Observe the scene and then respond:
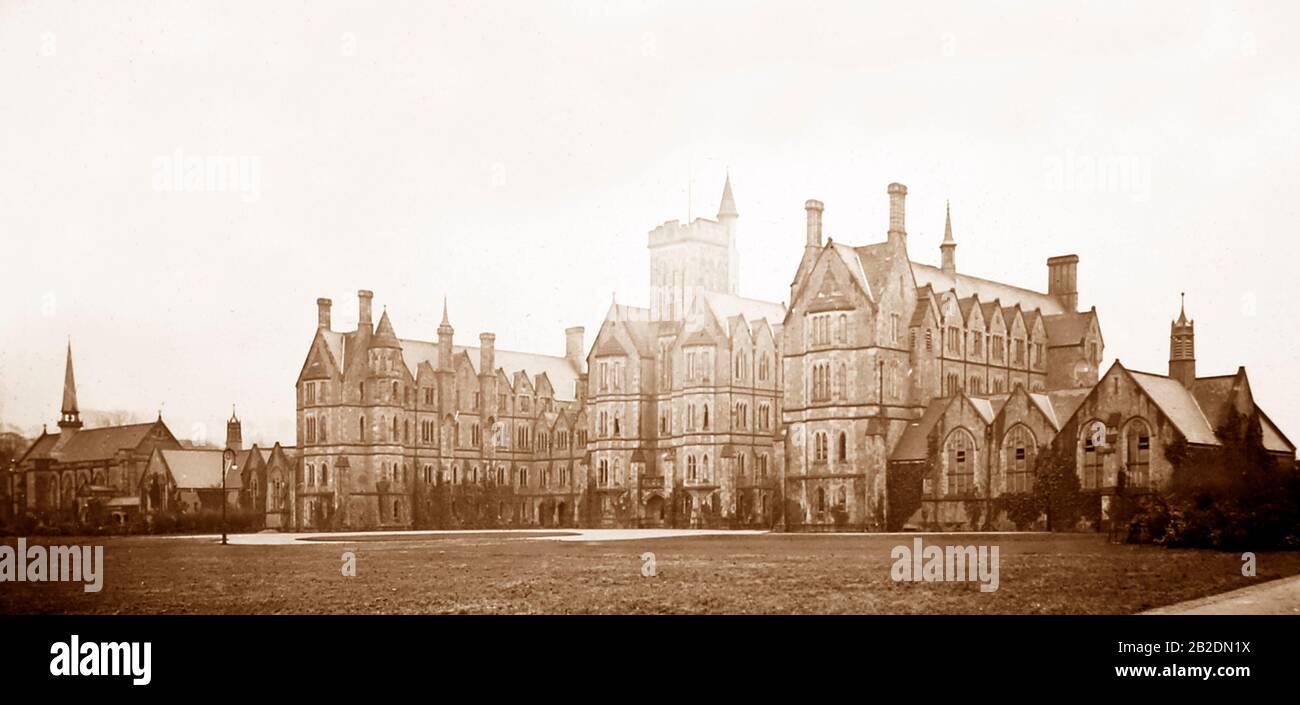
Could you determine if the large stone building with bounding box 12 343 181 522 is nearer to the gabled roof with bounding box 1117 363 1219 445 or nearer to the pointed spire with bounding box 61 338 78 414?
the pointed spire with bounding box 61 338 78 414

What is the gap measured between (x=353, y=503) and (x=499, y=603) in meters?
62.4

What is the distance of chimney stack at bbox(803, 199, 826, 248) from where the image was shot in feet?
234

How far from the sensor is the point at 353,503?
86125mm

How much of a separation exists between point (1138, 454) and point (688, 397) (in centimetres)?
3440

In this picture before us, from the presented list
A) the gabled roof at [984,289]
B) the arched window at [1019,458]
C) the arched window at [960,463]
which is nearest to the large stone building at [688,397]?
the gabled roof at [984,289]

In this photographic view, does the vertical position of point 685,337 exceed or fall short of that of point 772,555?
it exceeds it

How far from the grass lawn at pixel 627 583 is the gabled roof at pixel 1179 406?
1150 centimetres

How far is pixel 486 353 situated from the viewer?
99.6m

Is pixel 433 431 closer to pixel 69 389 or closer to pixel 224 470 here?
pixel 224 470

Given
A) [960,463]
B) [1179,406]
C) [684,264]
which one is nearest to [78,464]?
[960,463]

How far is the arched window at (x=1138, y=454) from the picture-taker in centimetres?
5206
